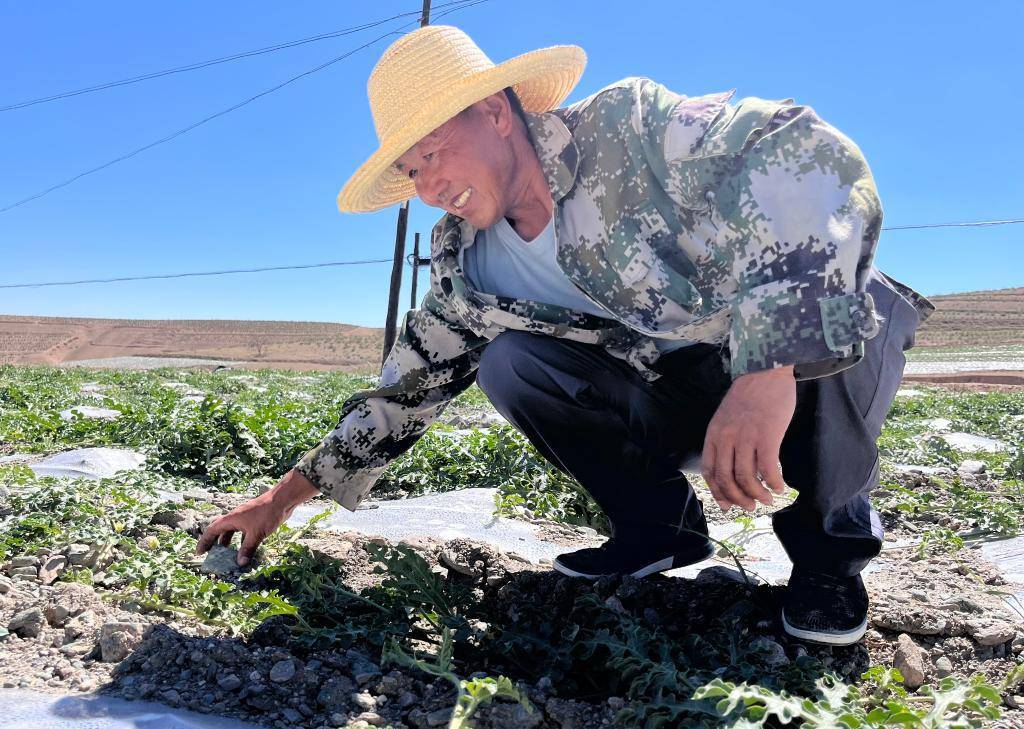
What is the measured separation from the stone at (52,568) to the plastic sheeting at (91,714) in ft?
2.39

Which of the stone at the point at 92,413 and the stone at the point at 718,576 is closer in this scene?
the stone at the point at 718,576

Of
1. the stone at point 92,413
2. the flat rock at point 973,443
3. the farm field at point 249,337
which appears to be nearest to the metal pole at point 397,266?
the stone at point 92,413

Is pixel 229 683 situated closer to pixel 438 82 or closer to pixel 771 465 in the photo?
pixel 771 465

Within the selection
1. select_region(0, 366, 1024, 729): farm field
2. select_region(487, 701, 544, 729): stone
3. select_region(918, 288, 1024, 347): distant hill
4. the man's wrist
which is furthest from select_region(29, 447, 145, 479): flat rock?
select_region(918, 288, 1024, 347): distant hill

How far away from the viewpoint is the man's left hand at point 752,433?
5.07ft

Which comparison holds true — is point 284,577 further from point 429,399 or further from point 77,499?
point 77,499

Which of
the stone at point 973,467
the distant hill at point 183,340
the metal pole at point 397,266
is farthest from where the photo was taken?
the distant hill at point 183,340

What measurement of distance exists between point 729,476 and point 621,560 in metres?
0.85

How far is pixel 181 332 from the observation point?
6034 centimetres

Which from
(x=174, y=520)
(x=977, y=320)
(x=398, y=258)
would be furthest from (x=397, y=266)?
(x=977, y=320)

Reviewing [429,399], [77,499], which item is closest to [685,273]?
[429,399]

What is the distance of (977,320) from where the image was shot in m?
49.6

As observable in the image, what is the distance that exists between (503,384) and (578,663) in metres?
0.83

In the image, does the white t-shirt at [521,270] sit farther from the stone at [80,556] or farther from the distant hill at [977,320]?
the distant hill at [977,320]
